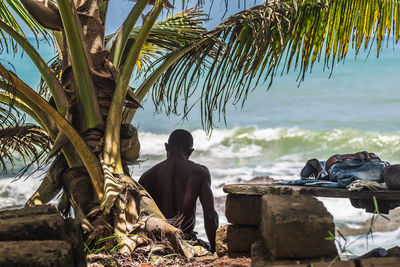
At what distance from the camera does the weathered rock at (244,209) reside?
13.1 feet

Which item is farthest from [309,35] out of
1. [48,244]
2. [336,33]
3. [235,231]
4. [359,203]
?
[48,244]

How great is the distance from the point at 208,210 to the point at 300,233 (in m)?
2.35

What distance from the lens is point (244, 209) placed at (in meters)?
4.00

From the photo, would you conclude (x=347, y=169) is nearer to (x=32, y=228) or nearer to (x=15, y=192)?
(x=32, y=228)

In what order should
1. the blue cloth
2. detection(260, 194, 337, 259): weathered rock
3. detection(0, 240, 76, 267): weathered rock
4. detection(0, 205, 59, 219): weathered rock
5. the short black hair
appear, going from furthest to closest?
A: the short black hair → the blue cloth → detection(260, 194, 337, 259): weathered rock → detection(0, 205, 59, 219): weathered rock → detection(0, 240, 76, 267): weathered rock

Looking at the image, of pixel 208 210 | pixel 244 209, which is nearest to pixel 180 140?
pixel 208 210

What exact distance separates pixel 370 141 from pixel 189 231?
60.2ft

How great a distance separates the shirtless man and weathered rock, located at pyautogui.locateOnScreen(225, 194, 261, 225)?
897 mm

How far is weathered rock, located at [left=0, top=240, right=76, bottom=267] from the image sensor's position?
6.16 ft

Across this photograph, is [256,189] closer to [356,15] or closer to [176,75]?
[176,75]

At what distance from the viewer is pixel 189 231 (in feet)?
16.3

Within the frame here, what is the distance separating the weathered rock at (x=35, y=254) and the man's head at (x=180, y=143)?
124 inches

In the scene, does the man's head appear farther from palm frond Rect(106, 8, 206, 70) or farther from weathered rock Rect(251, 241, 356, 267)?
weathered rock Rect(251, 241, 356, 267)

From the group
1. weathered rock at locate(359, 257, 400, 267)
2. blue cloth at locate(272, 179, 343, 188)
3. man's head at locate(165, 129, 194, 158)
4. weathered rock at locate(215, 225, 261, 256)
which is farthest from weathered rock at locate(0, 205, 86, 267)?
man's head at locate(165, 129, 194, 158)
